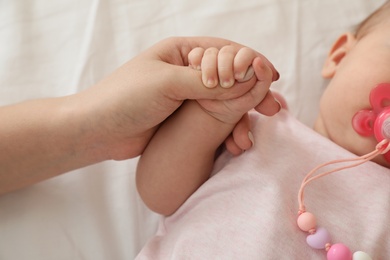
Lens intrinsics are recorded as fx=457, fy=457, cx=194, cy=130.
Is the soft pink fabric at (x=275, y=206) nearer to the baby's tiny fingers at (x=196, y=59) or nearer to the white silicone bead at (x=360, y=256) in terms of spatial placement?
the white silicone bead at (x=360, y=256)

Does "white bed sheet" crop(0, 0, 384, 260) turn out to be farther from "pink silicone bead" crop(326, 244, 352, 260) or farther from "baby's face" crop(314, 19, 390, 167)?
"pink silicone bead" crop(326, 244, 352, 260)

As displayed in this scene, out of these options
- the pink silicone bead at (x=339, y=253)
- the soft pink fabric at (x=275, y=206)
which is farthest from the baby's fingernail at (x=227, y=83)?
the pink silicone bead at (x=339, y=253)

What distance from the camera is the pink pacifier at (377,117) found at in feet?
2.53

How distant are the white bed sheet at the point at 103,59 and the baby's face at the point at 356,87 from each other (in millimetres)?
159

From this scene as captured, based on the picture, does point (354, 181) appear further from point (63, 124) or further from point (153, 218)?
point (63, 124)

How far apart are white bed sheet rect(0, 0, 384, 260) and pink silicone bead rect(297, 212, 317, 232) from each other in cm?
33

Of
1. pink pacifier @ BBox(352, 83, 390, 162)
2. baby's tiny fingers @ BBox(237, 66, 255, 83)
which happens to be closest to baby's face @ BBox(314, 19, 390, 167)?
pink pacifier @ BBox(352, 83, 390, 162)

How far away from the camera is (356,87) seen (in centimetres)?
84

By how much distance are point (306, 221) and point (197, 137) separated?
24 cm

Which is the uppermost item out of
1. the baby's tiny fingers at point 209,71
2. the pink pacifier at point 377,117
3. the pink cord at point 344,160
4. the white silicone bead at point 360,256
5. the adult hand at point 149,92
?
the baby's tiny fingers at point 209,71

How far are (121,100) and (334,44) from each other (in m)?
0.53

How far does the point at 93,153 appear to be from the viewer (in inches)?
33.4

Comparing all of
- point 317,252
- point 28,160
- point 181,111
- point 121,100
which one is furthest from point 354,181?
point 28,160

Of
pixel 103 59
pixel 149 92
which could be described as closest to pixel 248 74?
pixel 149 92
